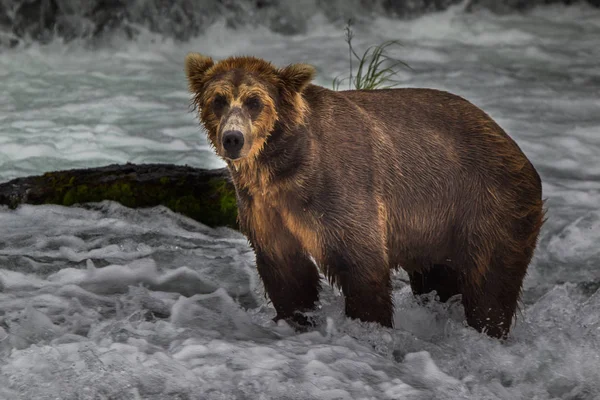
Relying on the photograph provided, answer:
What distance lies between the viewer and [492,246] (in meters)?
4.55

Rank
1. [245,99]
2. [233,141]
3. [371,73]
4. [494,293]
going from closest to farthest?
[233,141] → [245,99] → [494,293] → [371,73]

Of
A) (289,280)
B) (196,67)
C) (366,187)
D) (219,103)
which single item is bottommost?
(289,280)

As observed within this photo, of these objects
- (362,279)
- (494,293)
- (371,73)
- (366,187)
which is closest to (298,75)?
(366,187)

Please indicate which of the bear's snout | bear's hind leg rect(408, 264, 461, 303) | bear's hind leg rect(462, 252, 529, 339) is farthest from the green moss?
the bear's snout

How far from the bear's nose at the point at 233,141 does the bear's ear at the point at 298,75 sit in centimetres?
39

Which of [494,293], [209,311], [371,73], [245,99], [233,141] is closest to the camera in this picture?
[233,141]

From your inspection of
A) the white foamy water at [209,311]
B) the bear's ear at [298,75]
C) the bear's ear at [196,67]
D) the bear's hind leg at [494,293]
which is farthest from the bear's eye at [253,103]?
the bear's hind leg at [494,293]

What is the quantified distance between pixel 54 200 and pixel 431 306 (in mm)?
2448

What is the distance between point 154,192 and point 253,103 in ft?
7.25

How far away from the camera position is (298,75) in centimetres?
413

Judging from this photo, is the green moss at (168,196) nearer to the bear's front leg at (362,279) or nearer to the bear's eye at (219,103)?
the bear's front leg at (362,279)

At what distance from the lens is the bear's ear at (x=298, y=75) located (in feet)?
13.5

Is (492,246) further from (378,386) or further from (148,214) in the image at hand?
(148,214)

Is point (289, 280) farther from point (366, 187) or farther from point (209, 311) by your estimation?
point (209, 311)
